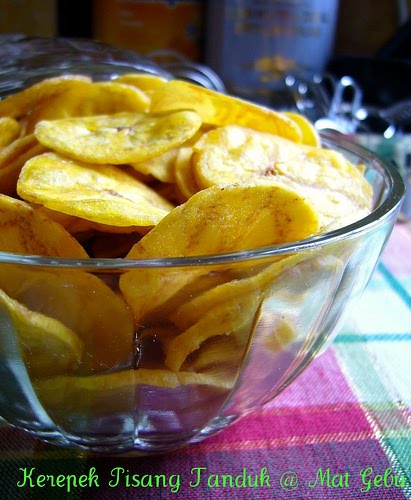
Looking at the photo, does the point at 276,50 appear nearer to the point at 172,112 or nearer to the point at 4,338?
the point at 172,112

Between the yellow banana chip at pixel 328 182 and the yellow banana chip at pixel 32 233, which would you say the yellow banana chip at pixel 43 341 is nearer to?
the yellow banana chip at pixel 32 233

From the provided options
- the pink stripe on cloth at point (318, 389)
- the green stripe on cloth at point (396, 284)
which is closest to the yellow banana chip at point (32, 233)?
the pink stripe on cloth at point (318, 389)

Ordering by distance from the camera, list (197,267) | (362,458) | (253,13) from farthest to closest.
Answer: (253,13) → (362,458) → (197,267)

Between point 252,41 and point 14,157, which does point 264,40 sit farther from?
point 14,157


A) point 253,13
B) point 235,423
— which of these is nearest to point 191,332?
point 235,423

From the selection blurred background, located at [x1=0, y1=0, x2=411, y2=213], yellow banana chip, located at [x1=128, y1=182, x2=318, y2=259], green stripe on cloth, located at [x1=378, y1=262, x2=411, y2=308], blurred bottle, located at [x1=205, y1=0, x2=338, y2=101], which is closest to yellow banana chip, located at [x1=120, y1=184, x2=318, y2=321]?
yellow banana chip, located at [x1=128, y1=182, x2=318, y2=259]

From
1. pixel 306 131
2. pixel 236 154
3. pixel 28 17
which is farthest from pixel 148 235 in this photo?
pixel 28 17
